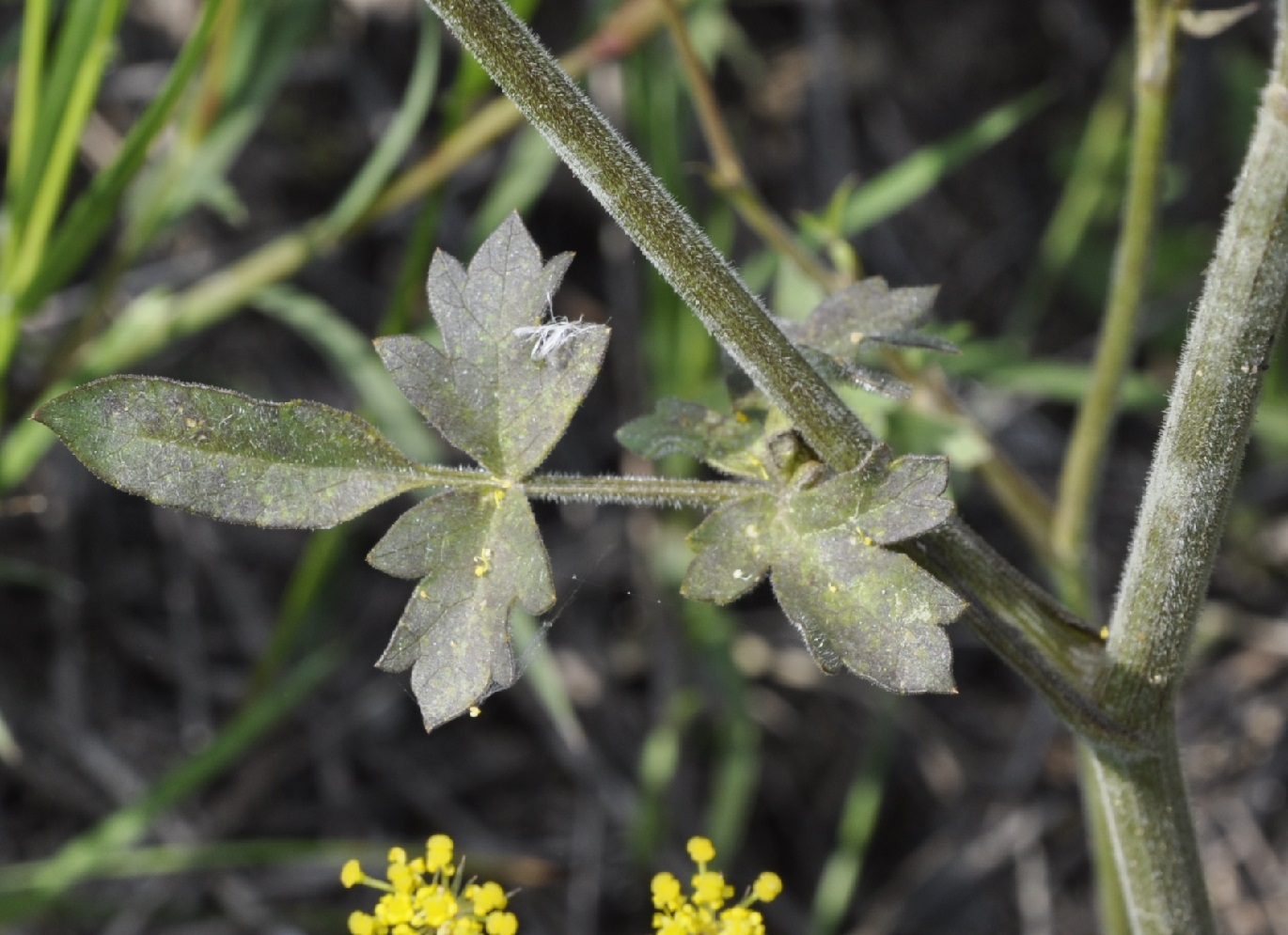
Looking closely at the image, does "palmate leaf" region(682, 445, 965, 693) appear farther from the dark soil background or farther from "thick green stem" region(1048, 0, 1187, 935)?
the dark soil background

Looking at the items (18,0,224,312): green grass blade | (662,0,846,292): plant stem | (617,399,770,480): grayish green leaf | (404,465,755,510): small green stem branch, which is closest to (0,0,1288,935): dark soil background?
(662,0,846,292): plant stem

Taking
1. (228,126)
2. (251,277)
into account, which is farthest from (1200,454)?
(228,126)

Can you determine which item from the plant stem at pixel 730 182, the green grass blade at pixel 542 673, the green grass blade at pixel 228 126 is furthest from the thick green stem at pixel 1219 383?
the green grass blade at pixel 228 126

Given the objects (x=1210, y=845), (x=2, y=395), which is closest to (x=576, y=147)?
(x=2, y=395)

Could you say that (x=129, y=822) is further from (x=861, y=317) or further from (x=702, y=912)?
(x=861, y=317)

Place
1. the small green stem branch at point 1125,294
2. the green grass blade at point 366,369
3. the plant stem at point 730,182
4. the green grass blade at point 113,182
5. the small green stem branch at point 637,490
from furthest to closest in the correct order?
the green grass blade at point 366,369, the green grass blade at point 113,182, the plant stem at point 730,182, the small green stem branch at point 1125,294, the small green stem branch at point 637,490

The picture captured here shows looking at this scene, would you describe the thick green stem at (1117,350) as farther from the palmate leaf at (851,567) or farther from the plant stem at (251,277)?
the plant stem at (251,277)

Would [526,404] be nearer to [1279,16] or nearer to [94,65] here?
[1279,16]
